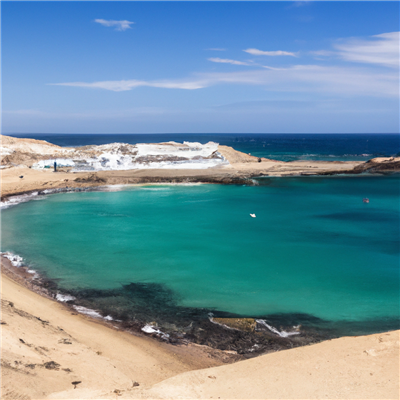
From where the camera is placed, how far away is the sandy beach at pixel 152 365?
6.36 metres

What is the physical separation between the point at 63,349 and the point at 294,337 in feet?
18.4

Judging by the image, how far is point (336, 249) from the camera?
17078mm

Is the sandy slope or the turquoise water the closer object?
the sandy slope

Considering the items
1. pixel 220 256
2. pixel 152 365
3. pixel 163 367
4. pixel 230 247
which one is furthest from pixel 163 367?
pixel 230 247

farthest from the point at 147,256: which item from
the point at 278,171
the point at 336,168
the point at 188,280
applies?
the point at 336,168

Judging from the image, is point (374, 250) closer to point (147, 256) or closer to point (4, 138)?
point (147, 256)

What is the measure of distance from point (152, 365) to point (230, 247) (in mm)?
9744

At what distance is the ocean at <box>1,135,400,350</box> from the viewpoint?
10945 mm

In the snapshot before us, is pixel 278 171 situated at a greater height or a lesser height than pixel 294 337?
greater

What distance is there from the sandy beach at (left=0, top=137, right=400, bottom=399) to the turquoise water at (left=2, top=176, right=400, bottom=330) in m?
2.39

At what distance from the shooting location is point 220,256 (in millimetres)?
15859

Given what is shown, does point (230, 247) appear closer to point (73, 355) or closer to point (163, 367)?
point (163, 367)

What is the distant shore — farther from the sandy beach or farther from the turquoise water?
the turquoise water

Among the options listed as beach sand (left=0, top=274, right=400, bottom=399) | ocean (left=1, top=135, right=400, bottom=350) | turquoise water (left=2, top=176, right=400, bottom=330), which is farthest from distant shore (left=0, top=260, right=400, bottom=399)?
turquoise water (left=2, top=176, right=400, bottom=330)
